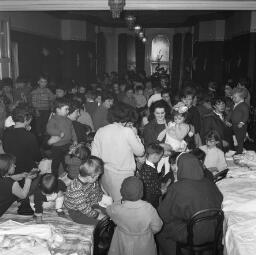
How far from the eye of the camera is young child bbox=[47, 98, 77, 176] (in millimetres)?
4750

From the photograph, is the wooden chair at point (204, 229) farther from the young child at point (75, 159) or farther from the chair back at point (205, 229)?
the young child at point (75, 159)

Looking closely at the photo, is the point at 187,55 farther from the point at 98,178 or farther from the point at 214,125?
the point at 98,178

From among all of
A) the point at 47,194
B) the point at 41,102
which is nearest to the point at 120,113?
the point at 47,194

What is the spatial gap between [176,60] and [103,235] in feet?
54.1

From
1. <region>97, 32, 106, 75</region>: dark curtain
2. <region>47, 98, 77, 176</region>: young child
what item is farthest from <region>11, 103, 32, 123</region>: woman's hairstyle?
<region>97, 32, 106, 75</region>: dark curtain

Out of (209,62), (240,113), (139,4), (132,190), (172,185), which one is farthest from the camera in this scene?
(209,62)

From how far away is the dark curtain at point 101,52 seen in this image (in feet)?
58.1

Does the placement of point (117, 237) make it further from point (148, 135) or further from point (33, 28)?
point (33, 28)

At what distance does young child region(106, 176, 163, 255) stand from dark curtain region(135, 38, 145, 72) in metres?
17.1

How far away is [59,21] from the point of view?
14062 millimetres

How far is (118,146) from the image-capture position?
12.5 feet

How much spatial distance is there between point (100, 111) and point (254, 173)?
2858mm

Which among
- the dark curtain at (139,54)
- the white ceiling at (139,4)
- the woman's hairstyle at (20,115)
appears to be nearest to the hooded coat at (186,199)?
the woman's hairstyle at (20,115)

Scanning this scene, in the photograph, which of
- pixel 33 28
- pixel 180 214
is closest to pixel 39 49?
pixel 33 28
